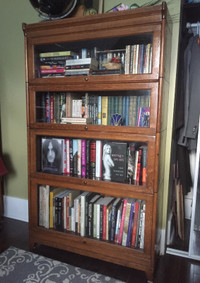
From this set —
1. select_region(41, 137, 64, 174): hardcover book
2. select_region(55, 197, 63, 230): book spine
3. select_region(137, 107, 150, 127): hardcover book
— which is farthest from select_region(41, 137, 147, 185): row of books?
select_region(55, 197, 63, 230): book spine

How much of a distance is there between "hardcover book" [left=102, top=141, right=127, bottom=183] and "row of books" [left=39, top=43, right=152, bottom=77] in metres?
0.48

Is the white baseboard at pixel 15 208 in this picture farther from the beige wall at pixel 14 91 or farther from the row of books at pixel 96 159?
the row of books at pixel 96 159

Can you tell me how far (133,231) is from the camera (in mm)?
1566

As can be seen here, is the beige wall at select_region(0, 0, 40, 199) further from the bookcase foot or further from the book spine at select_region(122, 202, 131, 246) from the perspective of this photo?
the bookcase foot

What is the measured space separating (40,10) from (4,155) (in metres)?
1.36

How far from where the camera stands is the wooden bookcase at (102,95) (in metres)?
1.37

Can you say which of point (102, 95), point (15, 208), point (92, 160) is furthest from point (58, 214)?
point (102, 95)

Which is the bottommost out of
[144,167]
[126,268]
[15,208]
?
[126,268]

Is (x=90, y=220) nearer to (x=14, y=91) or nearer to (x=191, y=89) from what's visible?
(x=191, y=89)

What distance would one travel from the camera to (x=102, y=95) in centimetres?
158

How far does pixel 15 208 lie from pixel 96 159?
1191 millimetres

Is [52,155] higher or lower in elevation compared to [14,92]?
lower

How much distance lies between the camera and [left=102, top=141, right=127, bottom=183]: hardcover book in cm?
155

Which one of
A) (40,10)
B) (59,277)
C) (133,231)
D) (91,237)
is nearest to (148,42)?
(40,10)
